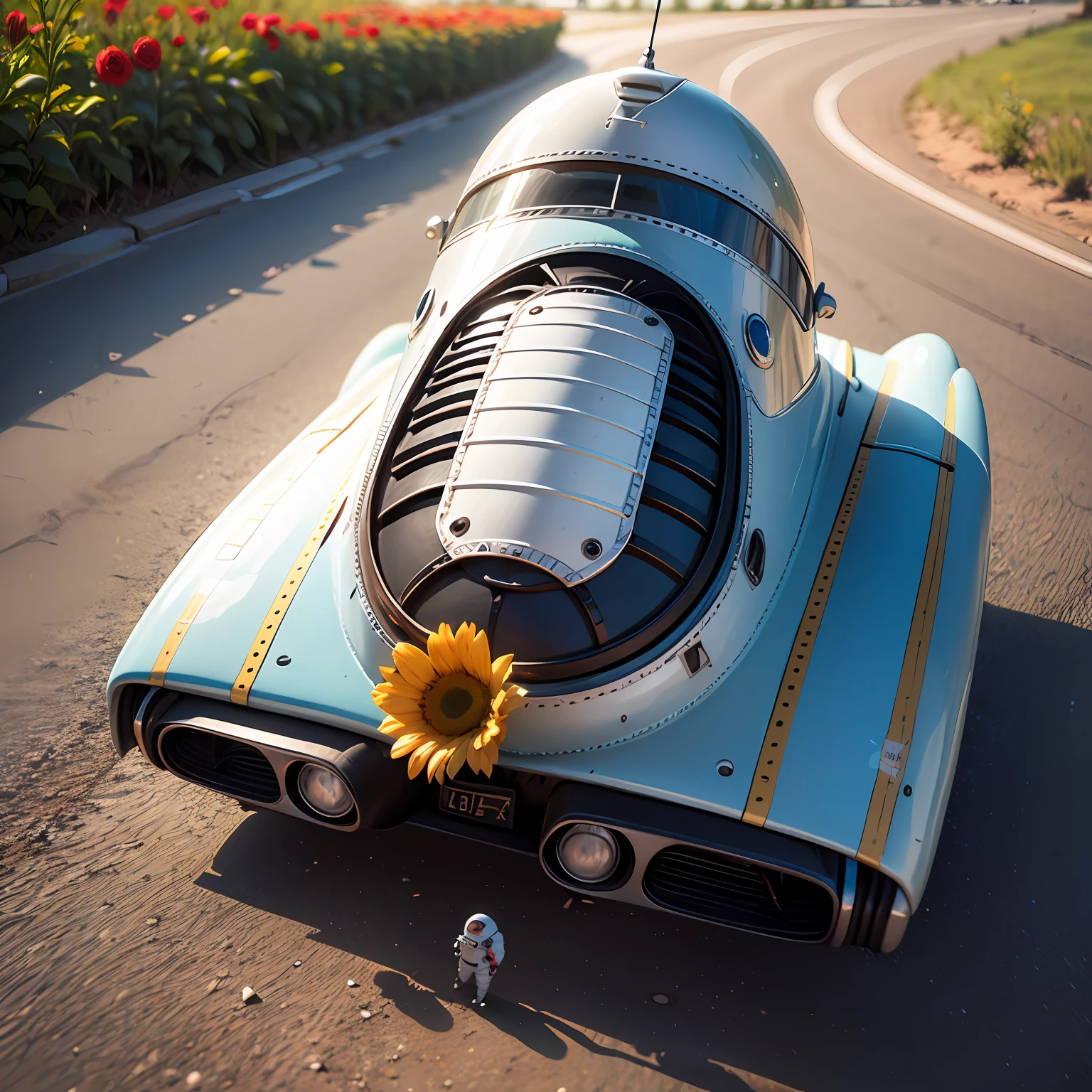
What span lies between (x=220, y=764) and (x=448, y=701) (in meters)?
0.85

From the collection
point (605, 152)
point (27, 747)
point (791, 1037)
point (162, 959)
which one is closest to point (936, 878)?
point (791, 1037)

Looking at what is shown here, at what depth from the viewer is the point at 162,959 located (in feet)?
8.90

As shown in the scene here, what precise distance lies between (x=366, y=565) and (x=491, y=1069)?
1.45 m

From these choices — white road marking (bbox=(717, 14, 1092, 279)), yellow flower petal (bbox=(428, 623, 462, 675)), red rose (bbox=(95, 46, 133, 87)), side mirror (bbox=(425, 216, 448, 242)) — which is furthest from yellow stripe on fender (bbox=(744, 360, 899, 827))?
white road marking (bbox=(717, 14, 1092, 279))

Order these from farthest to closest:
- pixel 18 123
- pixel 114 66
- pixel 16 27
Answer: pixel 114 66
pixel 18 123
pixel 16 27

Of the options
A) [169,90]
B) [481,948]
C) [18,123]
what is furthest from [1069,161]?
[481,948]

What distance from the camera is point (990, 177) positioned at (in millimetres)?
12273

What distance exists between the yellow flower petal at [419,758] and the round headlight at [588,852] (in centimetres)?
44

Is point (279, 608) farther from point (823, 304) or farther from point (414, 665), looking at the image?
point (823, 304)

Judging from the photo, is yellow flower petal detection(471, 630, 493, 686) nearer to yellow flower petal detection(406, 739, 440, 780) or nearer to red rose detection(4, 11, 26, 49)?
yellow flower petal detection(406, 739, 440, 780)

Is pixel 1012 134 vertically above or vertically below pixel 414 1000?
above

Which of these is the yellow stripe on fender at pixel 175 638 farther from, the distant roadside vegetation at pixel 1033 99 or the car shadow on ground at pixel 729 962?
the distant roadside vegetation at pixel 1033 99

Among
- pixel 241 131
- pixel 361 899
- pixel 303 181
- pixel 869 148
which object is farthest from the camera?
pixel 869 148

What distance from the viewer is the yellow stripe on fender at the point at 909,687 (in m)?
2.47
